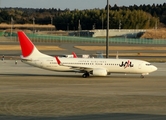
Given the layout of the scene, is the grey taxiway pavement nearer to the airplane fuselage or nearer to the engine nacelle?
the engine nacelle

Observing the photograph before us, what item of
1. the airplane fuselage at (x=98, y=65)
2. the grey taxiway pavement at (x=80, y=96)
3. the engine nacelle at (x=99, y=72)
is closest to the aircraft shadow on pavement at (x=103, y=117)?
the grey taxiway pavement at (x=80, y=96)

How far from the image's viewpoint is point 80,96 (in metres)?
38.2

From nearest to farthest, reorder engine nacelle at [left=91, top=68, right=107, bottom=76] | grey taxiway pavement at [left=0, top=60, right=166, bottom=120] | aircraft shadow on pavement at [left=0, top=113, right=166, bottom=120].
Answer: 1. aircraft shadow on pavement at [left=0, top=113, right=166, bottom=120]
2. grey taxiway pavement at [left=0, top=60, right=166, bottom=120]
3. engine nacelle at [left=91, top=68, right=107, bottom=76]

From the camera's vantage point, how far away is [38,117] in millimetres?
27688

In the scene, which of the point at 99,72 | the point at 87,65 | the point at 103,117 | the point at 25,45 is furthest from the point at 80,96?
the point at 25,45

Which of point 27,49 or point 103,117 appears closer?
point 103,117

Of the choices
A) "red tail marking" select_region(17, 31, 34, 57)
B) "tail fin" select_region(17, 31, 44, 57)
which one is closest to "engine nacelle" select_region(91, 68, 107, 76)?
"tail fin" select_region(17, 31, 44, 57)

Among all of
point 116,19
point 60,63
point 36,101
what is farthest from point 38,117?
point 116,19

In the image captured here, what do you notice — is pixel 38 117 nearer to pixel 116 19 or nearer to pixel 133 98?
pixel 133 98

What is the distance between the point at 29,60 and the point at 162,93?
66.9 ft

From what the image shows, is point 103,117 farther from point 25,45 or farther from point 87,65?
point 25,45

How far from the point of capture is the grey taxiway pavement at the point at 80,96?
29.1 meters

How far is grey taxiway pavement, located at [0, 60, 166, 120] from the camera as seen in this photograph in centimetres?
2915

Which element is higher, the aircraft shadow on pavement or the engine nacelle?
the aircraft shadow on pavement
